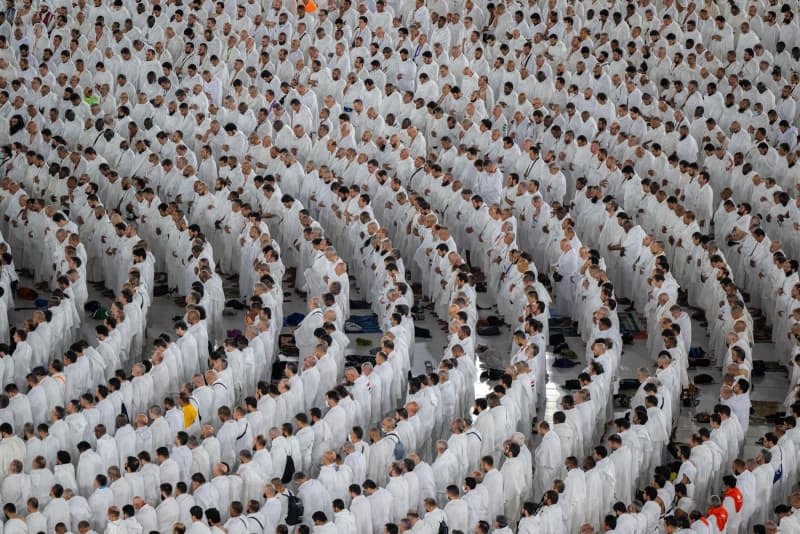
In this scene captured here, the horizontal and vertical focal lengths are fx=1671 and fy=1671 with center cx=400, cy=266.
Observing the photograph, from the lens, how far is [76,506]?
1834 cm

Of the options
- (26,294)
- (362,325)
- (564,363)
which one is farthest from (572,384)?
(26,294)

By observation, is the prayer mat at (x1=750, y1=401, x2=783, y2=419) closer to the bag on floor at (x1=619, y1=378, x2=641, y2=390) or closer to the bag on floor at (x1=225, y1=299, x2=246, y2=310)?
the bag on floor at (x1=619, y1=378, x2=641, y2=390)

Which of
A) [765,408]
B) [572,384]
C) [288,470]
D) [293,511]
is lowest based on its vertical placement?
[293,511]

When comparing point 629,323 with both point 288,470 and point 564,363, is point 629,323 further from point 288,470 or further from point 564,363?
point 288,470

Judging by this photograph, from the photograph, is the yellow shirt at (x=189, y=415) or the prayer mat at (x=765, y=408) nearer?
the yellow shirt at (x=189, y=415)

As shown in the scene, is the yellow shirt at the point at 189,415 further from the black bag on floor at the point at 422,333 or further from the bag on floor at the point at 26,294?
the bag on floor at the point at 26,294

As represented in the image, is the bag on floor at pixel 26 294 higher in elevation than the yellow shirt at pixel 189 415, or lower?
higher

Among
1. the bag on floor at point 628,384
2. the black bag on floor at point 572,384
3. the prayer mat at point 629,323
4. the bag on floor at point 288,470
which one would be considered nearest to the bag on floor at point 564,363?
the black bag on floor at point 572,384

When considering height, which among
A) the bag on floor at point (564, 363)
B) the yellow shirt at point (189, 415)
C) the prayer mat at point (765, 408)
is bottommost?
the yellow shirt at point (189, 415)

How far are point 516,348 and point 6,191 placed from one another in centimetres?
890

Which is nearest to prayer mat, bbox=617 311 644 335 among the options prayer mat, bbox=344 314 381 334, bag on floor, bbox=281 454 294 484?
prayer mat, bbox=344 314 381 334

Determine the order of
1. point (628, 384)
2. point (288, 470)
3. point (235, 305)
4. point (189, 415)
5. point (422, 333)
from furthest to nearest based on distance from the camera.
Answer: point (235, 305) → point (422, 333) → point (628, 384) → point (189, 415) → point (288, 470)

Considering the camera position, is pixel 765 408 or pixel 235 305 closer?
pixel 765 408

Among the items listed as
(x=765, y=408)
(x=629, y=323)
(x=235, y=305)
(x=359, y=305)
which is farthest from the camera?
(x=359, y=305)
